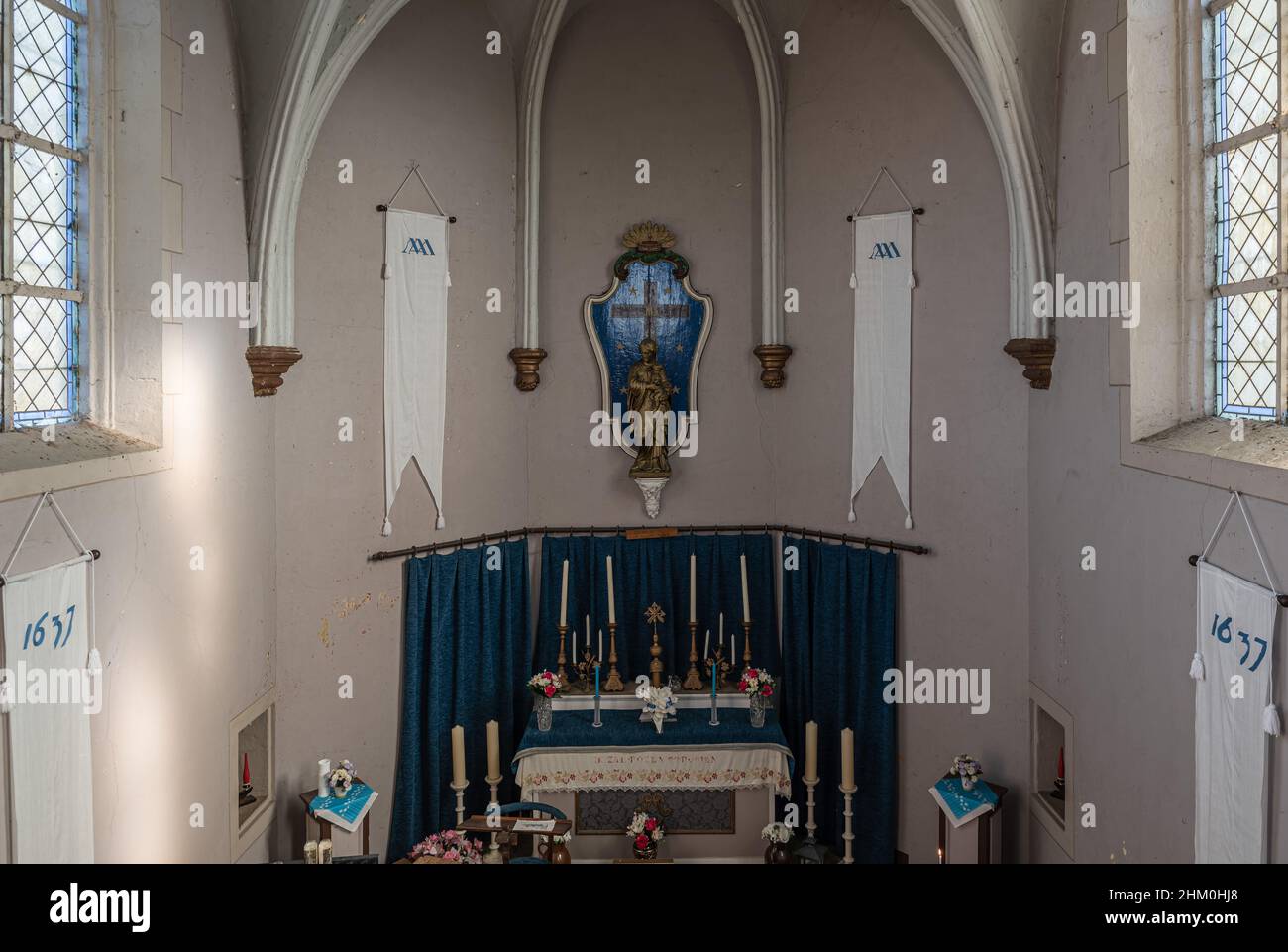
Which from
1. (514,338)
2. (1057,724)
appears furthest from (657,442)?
(1057,724)

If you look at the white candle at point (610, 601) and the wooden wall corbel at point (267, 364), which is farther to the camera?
the white candle at point (610, 601)

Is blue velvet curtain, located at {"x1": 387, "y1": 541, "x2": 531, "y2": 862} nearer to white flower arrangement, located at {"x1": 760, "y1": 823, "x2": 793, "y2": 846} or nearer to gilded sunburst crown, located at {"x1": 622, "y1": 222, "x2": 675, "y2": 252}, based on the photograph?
white flower arrangement, located at {"x1": 760, "y1": 823, "x2": 793, "y2": 846}

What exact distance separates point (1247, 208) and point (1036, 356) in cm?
158

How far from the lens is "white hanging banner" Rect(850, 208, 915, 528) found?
22.8 feet

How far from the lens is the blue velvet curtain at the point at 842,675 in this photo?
275 inches

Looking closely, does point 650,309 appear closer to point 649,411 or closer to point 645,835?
point 649,411

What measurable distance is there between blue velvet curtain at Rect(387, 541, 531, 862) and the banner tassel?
5076 millimetres

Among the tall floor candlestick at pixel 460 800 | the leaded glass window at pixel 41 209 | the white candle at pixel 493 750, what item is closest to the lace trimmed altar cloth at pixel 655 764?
the white candle at pixel 493 750

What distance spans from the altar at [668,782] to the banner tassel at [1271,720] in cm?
351

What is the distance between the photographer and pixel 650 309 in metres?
7.99

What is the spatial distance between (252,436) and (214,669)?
54.4 inches

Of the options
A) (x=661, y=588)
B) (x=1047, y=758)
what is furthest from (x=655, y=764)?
(x=1047, y=758)

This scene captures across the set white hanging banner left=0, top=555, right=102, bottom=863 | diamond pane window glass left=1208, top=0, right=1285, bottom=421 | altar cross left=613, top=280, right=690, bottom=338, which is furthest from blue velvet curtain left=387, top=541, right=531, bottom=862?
diamond pane window glass left=1208, top=0, right=1285, bottom=421

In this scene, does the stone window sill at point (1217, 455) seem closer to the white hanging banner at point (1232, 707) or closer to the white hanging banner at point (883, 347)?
the white hanging banner at point (1232, 707)
